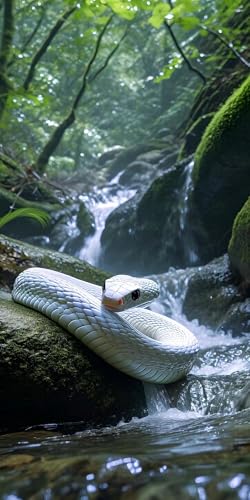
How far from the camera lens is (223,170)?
564cm

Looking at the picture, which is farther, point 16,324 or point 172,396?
point 172,396

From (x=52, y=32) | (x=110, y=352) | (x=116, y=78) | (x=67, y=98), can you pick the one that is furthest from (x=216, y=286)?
(x=116, y=78)

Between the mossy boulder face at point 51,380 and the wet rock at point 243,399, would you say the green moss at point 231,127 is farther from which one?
the mossy boulder face at point 51,380

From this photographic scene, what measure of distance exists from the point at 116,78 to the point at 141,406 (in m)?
19.8

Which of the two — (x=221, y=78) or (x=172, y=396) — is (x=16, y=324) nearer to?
(x=172, y=396)

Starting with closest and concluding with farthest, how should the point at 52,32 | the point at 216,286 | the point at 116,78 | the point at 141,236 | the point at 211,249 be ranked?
the point at 216,286
the point at 211,249
the point at 141,236
the point at 52,32
the point at 116,78

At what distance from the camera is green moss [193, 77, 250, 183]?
16.5ft

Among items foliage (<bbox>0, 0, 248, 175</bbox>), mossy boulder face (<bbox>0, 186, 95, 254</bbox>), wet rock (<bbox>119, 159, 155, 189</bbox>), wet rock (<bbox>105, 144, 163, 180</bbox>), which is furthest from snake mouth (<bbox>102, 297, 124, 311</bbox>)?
wet rock (<bbox>105, 144, 163, 180</bbox>)

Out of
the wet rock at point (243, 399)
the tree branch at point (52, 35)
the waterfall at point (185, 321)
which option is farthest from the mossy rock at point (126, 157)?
the wet rock at point (243, 399)

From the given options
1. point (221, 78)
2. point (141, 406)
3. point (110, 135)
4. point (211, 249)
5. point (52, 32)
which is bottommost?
point (141, 406)

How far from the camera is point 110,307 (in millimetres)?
2332

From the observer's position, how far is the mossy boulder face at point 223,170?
513 centimetres

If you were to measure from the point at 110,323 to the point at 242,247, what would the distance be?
2.52 meters

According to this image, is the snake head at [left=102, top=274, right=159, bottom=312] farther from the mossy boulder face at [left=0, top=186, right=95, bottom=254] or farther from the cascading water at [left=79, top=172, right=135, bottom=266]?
the cascading water at [left=79, top=172, right=135, bottom=266]
